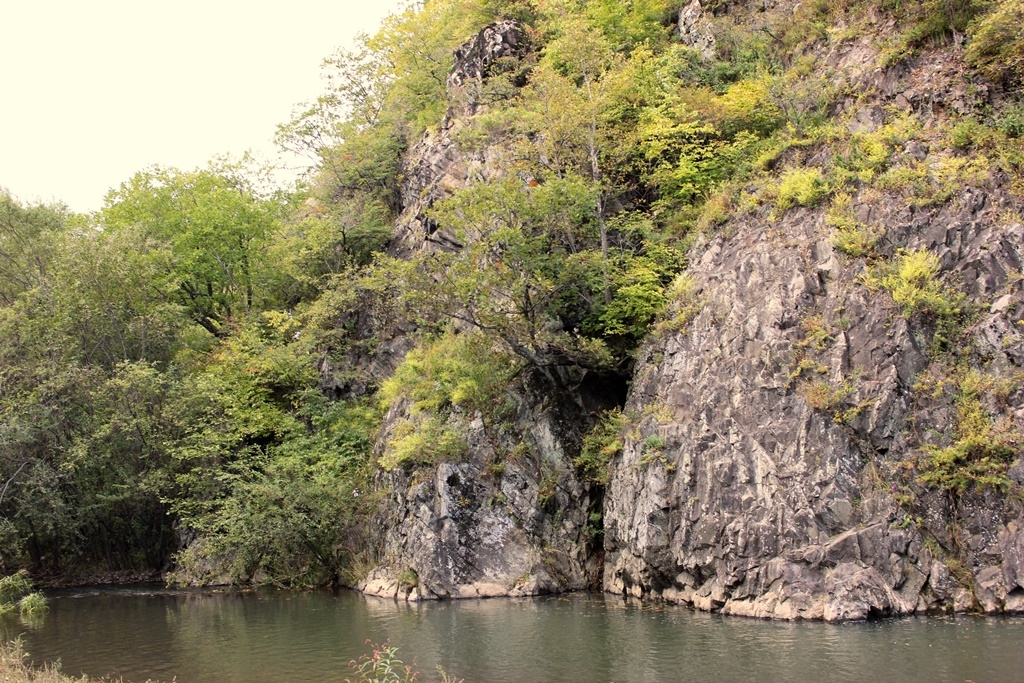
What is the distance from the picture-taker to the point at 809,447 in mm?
19344

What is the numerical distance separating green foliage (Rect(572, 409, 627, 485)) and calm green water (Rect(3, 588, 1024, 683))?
12.8ft

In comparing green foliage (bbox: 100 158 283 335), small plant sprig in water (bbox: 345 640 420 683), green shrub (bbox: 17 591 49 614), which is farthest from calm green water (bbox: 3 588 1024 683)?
green foliage (bbox: 100 158 283 335)

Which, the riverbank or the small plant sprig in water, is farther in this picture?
the small plant sprig in water

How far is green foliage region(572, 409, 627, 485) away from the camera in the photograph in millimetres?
23594

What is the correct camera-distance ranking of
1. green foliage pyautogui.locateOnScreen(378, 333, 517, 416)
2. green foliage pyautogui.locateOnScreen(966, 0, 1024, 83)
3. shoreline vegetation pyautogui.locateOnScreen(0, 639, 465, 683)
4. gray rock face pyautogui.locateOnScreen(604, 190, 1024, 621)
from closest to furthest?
1. shoreline vegetation pyautogui.locateOnScreen(0, 639, 465, 683)
2. gray rock face pyautogui.locateOnScreen(604, 190, 1024, 621)
3. green foliage pyautogui.locateOnScreen(966, 0, 1024, 83)
4. green foliage pyautogui.locateOnScreen(378, 333, 517, 416)

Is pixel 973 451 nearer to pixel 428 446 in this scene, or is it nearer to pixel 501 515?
pixel 501 515

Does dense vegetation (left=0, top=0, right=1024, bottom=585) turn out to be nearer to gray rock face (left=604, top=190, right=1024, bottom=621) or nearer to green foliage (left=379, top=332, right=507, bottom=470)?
green foliage (left=379, top=332, right=507, bottom=470)

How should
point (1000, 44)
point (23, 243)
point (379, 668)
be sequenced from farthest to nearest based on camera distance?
point (23, 243) < point (1000, 44) < point (379, 668)

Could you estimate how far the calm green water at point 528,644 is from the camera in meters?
13.1

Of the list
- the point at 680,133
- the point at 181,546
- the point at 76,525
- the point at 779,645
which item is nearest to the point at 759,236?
the point at 680,133

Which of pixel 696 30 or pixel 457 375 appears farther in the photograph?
pixel 696 30

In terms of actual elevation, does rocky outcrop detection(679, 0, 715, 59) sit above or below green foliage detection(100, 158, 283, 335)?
above

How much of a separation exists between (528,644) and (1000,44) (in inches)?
860

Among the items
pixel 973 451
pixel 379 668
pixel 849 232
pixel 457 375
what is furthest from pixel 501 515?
pixel 849 232
